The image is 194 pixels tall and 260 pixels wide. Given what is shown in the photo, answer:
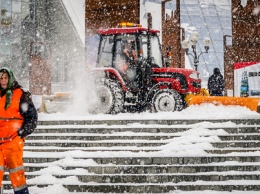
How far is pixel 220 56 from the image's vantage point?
43.8m

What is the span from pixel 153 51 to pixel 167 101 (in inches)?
60.2

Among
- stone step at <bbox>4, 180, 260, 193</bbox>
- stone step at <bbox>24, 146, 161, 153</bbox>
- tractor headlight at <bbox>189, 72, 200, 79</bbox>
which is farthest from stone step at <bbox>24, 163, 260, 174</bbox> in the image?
tractor headlight at <bbox>189, 72, 200, 79</bbox>

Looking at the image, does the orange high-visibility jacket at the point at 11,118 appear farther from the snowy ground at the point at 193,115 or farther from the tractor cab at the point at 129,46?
the tractor cab at the point at 129,46

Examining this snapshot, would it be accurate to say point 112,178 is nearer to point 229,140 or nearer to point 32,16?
point 229,140

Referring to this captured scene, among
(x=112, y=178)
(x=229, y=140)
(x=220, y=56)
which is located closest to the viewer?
(x=112, y=178)

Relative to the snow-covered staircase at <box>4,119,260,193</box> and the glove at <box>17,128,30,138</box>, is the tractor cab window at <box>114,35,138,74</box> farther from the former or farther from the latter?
the glove at <box>17,128,30,138</box>

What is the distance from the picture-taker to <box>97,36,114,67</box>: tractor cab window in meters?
11.4

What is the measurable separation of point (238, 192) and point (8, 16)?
26.6 m

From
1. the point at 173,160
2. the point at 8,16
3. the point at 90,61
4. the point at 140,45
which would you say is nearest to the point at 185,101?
the point at 140,45

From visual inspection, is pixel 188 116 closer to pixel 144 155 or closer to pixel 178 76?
pixel 144 155

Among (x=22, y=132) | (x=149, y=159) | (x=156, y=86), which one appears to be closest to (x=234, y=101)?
(x=156, y=86)

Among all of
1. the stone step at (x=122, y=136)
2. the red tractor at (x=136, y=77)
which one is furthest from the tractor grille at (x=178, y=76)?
the stone step at (x=122, y=136)

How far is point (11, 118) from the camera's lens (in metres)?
4.80

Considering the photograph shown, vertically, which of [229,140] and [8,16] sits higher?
[8,16]
